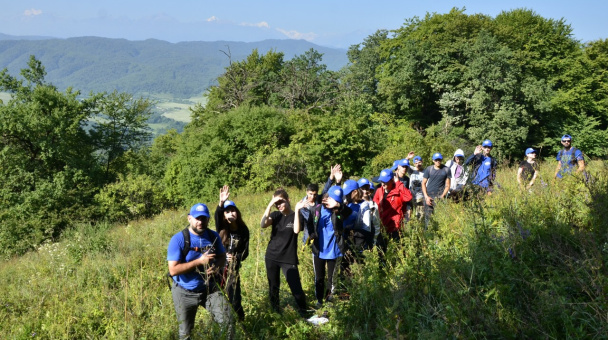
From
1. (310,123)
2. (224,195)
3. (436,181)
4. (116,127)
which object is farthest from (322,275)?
(116,127)

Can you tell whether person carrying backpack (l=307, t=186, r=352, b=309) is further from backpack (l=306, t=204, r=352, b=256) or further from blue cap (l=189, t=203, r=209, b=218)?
blue cap (l=189, t=203, r=209, b=218)

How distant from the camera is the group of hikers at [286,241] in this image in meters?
3.91

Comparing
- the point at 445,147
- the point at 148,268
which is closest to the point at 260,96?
the point at 445,147

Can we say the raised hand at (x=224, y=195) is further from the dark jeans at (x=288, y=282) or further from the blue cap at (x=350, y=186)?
the blue cap at (x=350, y=186)

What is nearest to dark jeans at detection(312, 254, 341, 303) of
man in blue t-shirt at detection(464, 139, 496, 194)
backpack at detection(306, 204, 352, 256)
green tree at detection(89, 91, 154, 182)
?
backpack at detection(306, 204, 352, 256)

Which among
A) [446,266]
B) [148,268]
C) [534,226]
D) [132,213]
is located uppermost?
[534,226]

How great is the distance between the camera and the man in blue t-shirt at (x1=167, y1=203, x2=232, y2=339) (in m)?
3.84

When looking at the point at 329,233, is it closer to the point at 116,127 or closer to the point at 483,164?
the point at 483,164

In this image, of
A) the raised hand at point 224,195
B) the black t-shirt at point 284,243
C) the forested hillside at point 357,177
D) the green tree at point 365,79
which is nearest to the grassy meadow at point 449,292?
the forested hillside at point 357,177

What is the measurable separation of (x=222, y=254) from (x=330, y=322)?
1.26 metres

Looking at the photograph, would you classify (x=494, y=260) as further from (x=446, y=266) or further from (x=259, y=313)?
(x=259, y=313)

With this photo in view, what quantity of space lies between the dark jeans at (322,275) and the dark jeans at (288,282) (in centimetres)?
22

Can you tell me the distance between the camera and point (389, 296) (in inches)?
149

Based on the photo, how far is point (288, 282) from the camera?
15.1 ft
